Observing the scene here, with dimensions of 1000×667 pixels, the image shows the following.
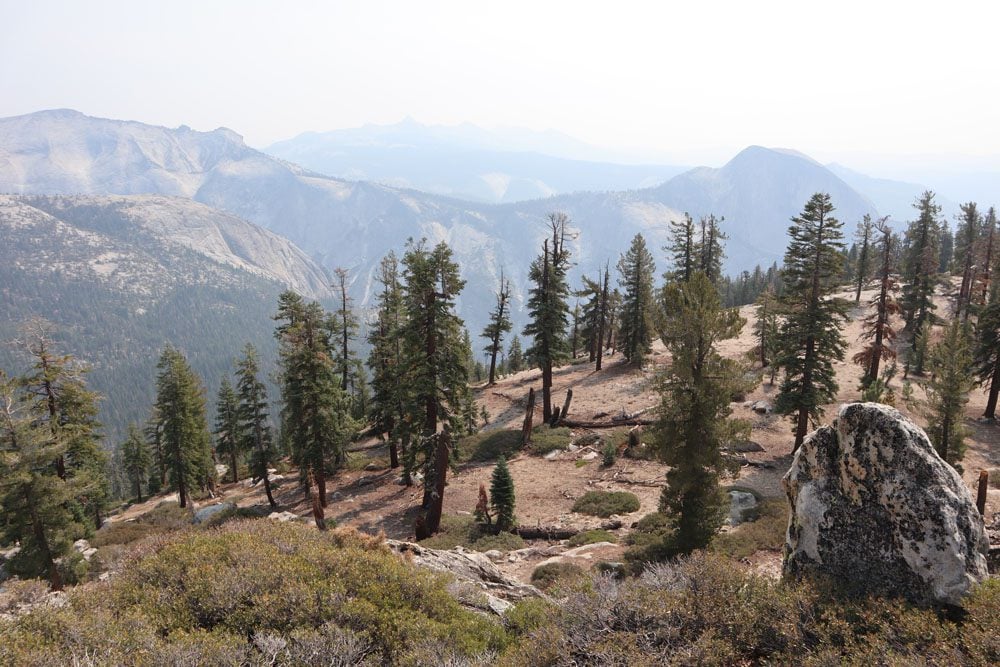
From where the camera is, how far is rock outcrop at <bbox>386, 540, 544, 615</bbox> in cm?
1102

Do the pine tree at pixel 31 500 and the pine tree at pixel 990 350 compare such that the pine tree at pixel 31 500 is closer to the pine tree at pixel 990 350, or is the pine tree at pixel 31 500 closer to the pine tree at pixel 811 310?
the pine tree at pixel 811 310

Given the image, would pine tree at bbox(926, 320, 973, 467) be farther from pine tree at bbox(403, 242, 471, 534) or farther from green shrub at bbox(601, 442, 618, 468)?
pine tree at bbox(403, 242, 471, 534)

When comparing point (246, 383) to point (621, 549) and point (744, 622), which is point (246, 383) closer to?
point (621, 549)

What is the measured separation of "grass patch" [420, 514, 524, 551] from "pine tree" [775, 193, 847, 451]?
1551 centimetres

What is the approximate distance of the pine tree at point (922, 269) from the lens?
43531 millimetres

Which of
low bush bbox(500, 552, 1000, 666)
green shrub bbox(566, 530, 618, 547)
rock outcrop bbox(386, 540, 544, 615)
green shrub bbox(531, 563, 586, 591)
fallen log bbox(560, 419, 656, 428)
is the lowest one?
fallen log bbox(560, 419, 656, 428)

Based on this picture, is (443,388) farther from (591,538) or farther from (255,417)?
(255,417)

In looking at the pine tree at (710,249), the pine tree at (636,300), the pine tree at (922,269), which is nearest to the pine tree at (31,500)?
the pine tree at (636,300)

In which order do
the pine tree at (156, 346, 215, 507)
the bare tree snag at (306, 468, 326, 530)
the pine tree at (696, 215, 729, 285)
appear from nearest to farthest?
1. the bare tree snag at (306, 468, 326, 530)
2. the pine tree at (156, 346, 215, 507)
3. the pine tree at (696, 215, 729, 285)

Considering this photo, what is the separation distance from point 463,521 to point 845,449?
16236 mm

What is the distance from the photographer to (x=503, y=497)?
20641 millimetres

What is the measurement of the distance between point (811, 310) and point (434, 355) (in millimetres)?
17994

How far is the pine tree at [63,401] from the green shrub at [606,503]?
21.8 meters

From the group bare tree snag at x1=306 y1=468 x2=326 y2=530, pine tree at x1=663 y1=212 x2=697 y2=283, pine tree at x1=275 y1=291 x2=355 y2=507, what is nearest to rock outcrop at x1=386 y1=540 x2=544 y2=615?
bare tree snag at x1=306 y1=468 x2=326 y2=530
